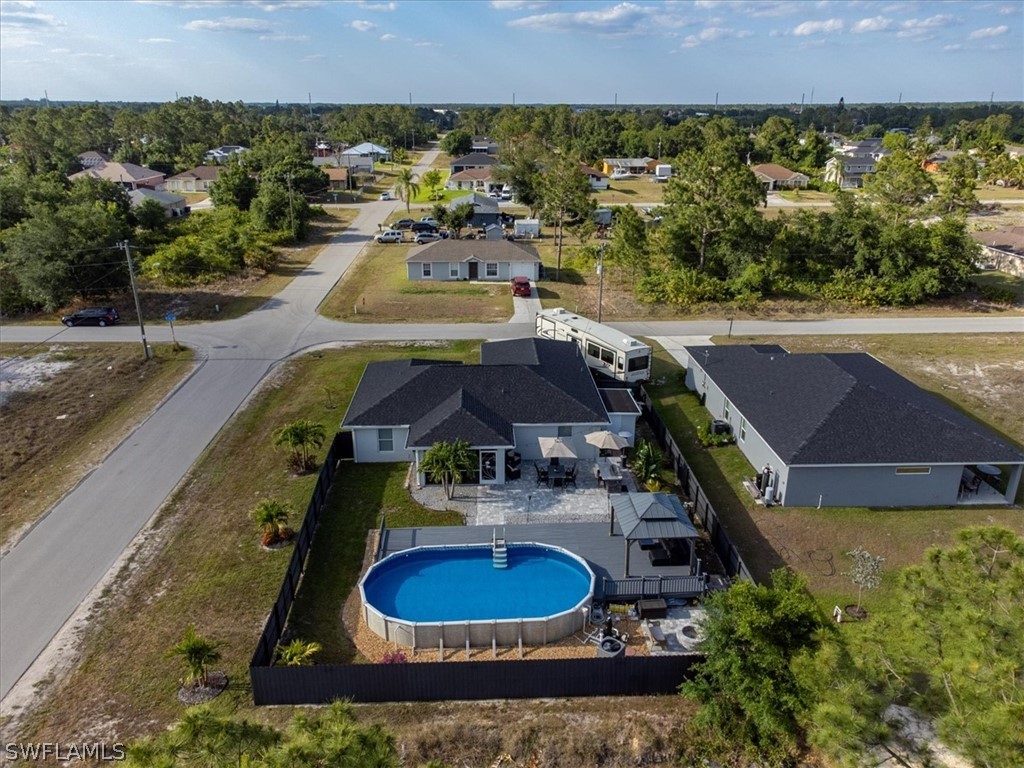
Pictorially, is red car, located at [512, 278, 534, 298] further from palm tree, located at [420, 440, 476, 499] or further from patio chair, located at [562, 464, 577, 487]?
palm tree, located at [420, 440, 476, 499]

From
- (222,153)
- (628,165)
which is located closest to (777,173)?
(628,165)

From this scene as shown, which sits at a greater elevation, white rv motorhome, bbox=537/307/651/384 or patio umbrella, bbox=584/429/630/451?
white rv motorhome, bbox=537/307/651/384

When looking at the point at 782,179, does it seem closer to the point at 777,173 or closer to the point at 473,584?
the point at 777,173

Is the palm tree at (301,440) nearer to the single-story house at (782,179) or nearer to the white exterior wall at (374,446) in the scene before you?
the white exterior wall at (374,446)

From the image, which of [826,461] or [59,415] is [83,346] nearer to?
Result: [59,415]

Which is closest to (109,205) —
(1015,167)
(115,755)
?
(115,755)

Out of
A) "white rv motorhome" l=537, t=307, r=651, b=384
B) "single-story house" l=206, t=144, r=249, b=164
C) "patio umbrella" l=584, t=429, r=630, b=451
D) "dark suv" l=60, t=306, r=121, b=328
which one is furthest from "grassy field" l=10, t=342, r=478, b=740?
"single-story house" l=206, t=144, r=249, b=164

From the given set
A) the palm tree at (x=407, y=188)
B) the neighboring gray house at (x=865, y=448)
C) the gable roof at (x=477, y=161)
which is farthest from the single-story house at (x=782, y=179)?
the neighboring gray house at (x=865, y=448)

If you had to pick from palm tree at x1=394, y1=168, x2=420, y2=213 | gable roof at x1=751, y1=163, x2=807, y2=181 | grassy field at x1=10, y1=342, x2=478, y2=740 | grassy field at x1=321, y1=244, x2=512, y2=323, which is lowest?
grassy field at x1=10, y1=342, x2=478, y2=740
